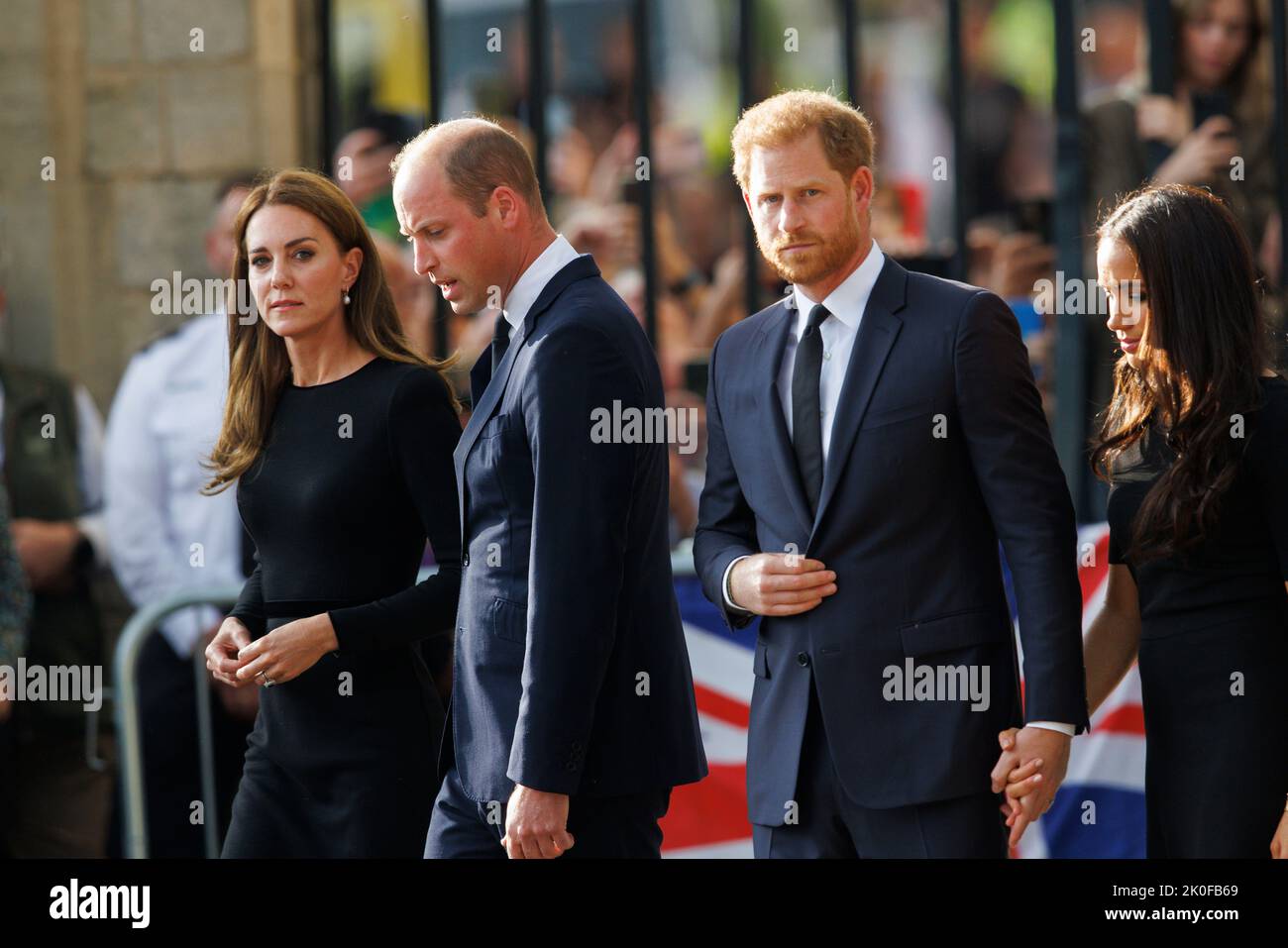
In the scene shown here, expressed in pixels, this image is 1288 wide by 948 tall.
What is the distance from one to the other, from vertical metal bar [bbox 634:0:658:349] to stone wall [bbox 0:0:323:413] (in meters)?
1.19

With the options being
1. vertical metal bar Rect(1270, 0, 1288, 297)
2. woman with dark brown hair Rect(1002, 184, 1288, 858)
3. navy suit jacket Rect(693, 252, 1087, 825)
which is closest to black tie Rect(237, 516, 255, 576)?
navy suit jacket Rect(693, 252, 1087, 825)

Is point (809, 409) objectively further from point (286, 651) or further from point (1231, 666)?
point (286, 651)

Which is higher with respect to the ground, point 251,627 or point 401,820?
point 251,627

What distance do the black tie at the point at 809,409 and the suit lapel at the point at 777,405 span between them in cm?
2

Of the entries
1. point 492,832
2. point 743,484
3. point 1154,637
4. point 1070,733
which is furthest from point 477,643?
point 1154,637

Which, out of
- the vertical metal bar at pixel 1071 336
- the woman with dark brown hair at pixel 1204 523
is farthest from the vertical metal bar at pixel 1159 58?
the woman with dark brown hair at pixel 1204 523

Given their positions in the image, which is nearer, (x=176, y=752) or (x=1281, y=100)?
(x=1281, y=100)

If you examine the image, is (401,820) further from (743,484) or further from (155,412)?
(155,412)

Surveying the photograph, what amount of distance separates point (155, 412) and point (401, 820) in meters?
2.52

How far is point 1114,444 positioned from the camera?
2.94 m

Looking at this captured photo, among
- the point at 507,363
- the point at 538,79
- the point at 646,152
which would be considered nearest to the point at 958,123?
the point at 646,152

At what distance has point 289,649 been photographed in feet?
9.77

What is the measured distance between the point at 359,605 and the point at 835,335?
0.98 meters

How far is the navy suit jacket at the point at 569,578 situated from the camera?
2621mm
